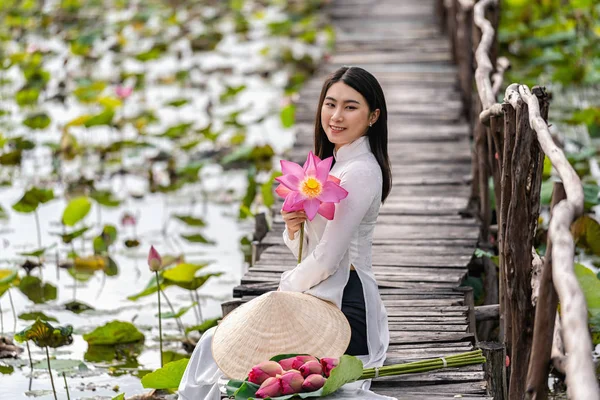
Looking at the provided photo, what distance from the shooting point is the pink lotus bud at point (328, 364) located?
2381mm

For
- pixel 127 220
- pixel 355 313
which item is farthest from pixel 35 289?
pixel 355 313

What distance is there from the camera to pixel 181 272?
357 centimetres

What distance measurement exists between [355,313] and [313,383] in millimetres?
363

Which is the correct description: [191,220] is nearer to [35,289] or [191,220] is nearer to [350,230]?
[35,289]

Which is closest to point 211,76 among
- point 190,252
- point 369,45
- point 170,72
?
point 170,72

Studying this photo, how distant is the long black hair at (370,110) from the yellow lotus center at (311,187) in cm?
25

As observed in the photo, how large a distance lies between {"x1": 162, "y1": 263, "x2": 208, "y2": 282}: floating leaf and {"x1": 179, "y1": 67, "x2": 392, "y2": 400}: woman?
2.96ft

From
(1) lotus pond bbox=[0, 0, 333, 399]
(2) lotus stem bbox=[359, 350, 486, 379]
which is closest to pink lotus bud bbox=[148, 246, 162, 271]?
(1) lotus pond bbox=[0, 0, 333, 399]

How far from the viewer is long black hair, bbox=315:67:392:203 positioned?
8.66 feet

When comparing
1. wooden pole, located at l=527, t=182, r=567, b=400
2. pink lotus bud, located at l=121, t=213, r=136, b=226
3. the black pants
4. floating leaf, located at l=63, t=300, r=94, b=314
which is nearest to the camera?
wooden pole, located at l=527, t=182, r=567, b=400

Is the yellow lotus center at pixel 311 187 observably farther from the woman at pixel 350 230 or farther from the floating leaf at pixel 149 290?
the floating leaf at pixel 149 290

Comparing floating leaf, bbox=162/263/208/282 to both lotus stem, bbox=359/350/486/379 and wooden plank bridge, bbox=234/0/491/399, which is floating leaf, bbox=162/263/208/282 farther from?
lotus stem, bbox=359/350/486/379

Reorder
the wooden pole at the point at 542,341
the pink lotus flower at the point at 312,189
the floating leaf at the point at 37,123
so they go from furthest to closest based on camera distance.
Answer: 1. the floating leaf at the point at 37,123
2. the pink lotus flower at the point at 312,189
3. the wooden pole at the point at 542,341

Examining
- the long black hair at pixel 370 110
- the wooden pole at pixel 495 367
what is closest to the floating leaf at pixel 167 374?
the long black hair at pixel 370 110
